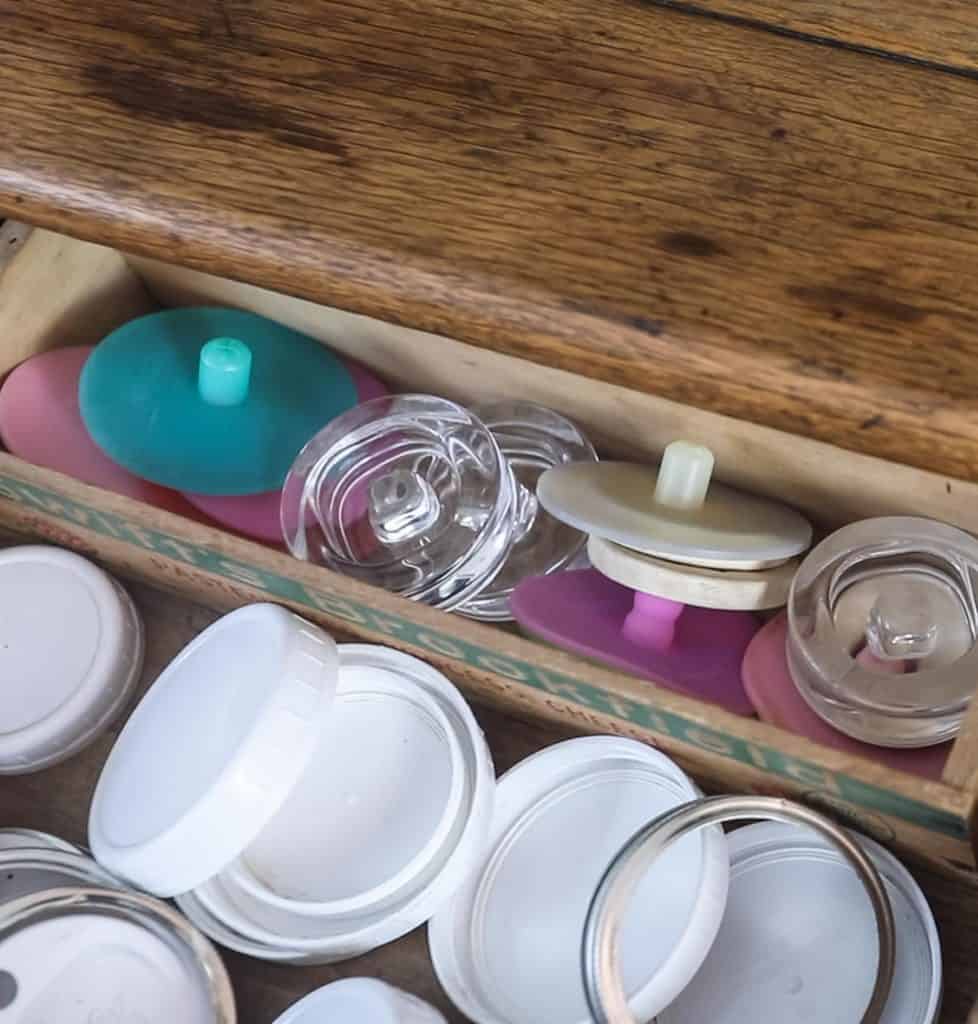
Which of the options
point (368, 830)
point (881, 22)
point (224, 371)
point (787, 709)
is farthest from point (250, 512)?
point (881, 22)

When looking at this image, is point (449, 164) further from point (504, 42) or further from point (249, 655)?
point (249, 655)

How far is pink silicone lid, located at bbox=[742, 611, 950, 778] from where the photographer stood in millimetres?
569

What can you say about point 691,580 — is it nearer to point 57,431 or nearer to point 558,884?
point 558,884

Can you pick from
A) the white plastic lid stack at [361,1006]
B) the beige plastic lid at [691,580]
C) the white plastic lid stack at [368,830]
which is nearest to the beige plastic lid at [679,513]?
the beige plastic lid at [691,580]

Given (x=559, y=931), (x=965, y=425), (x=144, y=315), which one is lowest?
(x=559, y=931)

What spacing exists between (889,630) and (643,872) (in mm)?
163

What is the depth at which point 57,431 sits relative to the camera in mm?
729

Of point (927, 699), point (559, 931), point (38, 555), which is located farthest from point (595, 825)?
point (38, 555)

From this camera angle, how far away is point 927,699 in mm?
560

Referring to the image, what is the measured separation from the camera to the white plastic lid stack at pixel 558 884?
1.91ft

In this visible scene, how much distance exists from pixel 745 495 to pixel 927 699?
0.14 metres

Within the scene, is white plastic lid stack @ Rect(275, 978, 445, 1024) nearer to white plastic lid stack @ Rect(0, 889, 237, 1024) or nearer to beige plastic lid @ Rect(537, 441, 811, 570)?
white plastic lid stack @ Rect(0, 889, 237, 1024)

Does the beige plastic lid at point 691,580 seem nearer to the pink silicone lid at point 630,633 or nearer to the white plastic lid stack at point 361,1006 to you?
the pink silicone lid at point 630,633

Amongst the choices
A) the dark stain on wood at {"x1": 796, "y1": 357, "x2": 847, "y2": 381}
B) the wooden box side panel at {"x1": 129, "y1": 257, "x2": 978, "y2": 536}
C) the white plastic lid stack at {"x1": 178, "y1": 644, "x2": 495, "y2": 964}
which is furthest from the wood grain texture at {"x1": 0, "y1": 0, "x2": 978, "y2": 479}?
the white plastic lid stack at {"x1": 178, "y1": 644, "x2": 495, "y2": 964}
